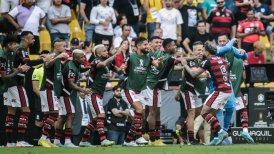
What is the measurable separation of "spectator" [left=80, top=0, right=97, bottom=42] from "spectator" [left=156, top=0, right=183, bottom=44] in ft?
6.97

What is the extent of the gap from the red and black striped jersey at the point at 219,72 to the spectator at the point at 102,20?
735cm

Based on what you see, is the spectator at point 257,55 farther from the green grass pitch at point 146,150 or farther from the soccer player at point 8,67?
the soccer player at point 8,67

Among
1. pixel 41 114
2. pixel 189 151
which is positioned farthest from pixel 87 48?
pixel 189 151

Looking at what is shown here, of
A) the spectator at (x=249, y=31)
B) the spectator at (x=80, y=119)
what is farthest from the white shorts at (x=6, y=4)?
the spectator at (x=249, y=31)

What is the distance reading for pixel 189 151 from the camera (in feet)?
72.2

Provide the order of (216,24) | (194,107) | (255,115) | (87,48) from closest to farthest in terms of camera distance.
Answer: (194,107), (255,115), (87,48), (216,24)

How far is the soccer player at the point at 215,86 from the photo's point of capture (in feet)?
80.5

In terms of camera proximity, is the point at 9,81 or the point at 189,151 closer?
the point at 189,151

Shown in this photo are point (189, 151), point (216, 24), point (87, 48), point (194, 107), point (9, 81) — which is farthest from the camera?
point (216, 24)

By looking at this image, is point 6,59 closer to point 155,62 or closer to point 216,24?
point 155,62

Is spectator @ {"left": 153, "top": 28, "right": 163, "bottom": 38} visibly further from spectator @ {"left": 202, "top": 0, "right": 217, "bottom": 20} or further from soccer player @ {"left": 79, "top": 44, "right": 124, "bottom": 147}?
soccer player @ {"left": 79, "top": 44, "right": 124, "bottom": 147}

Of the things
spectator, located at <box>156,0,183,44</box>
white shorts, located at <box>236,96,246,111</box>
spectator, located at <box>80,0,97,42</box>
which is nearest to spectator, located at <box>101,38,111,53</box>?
spectator, located at <box>80,0,97,42</box>

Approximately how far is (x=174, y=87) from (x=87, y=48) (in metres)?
3.09

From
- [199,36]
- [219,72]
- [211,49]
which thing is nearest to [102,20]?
[199,36]
